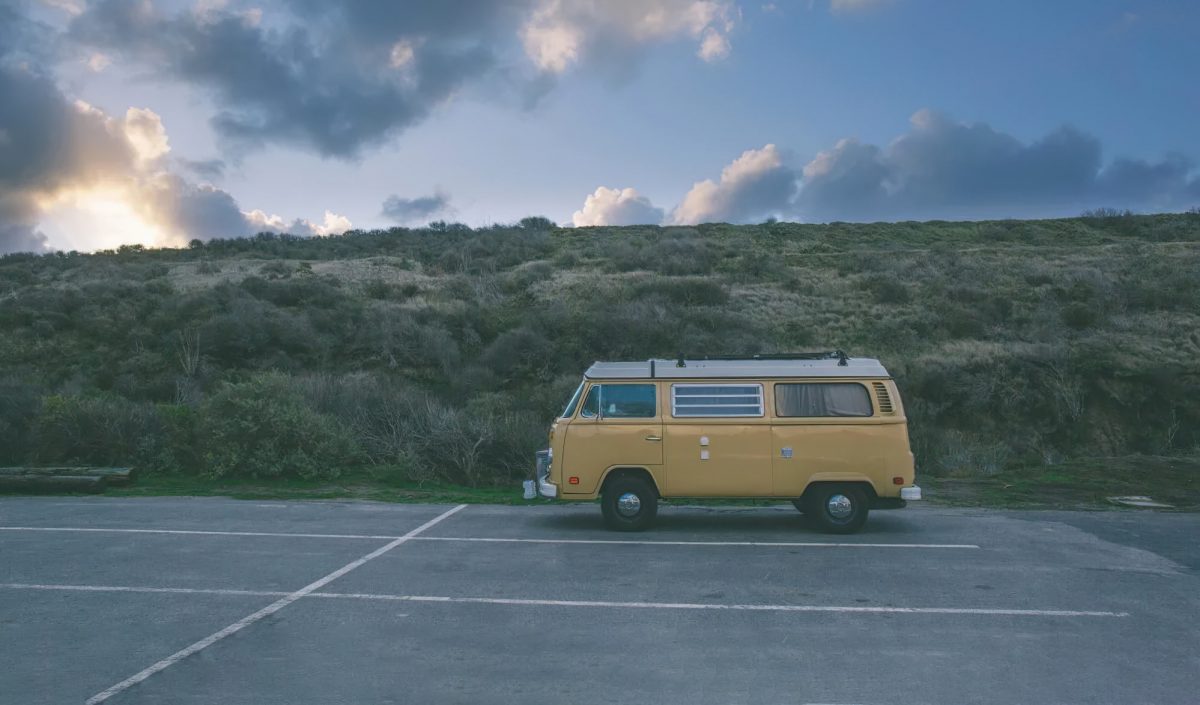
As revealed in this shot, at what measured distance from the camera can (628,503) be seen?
11.4 metres

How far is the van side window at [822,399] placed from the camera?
439 inches

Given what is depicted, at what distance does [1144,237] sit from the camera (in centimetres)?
5844

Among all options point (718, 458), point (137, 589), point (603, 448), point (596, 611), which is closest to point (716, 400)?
point (718, 458)

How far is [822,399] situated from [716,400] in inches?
54.4

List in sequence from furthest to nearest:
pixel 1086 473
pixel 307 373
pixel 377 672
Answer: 1. pixel 307 373
2. pixel 1086 473
3. pixel 377 672

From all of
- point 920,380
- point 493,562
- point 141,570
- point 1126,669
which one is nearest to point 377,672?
point 493,562

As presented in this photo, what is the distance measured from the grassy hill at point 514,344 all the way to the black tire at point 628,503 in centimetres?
566

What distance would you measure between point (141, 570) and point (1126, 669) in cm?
935

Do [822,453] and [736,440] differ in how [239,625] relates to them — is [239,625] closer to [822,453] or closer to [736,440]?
[736,440]

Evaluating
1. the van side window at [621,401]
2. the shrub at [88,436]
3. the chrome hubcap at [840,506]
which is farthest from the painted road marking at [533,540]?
the shrub at [88,436]

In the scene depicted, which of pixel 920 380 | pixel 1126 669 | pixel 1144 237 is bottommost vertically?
pixel 1126 669

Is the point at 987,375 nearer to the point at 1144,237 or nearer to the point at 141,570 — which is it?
the point at 141,570

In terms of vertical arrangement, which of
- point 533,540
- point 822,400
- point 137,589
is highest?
point 822,400

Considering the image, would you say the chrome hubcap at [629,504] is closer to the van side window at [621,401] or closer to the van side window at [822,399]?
the van side window at [621,401]
